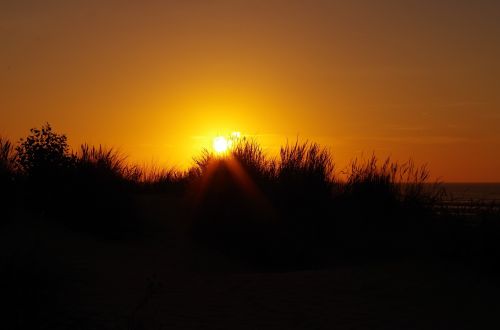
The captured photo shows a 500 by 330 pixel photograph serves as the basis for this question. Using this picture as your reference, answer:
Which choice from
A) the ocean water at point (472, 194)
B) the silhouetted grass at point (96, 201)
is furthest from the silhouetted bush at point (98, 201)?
the ocean water at point (472, 194)

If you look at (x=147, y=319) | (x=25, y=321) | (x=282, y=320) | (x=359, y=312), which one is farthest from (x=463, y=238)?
(x=25, y=321)

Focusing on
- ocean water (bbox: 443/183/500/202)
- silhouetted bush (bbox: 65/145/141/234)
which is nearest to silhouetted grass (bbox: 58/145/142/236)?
silhouetted bush (bbox: 65/145/141/234)

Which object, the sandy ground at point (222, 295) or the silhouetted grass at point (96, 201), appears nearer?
the sandy ground at point (222, 295)

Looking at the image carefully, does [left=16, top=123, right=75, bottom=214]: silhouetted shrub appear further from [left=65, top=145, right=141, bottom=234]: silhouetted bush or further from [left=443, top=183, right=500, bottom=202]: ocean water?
[left=443, top=183, right=500, bottom=202]: ocean water

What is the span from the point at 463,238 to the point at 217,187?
6.54 metres

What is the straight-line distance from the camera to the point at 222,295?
9430 mm

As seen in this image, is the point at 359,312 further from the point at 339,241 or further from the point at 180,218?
the point at 180,218

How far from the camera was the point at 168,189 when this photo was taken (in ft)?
74.5

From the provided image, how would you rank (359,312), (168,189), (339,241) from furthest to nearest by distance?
(168,189), (339,241), (359,312)

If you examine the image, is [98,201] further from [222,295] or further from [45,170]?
[222,295]

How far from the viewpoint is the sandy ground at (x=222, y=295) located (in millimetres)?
7797

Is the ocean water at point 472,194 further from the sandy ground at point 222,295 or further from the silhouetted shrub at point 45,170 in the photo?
the silhouetted shrub at point 45,170

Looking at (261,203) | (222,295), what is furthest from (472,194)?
(222,295)

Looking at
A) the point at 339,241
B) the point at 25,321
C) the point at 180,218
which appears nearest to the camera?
the point at 25,321
